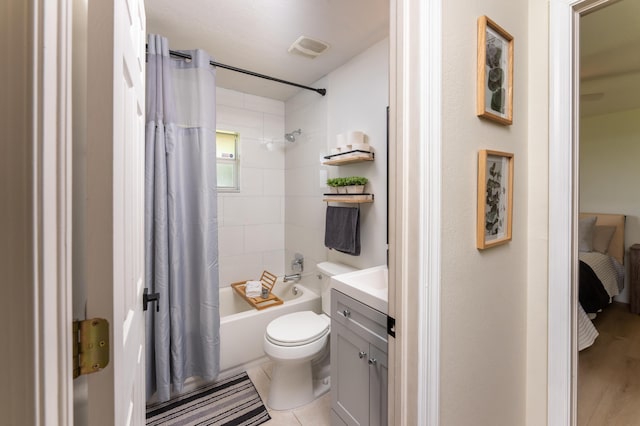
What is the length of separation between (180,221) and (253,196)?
3.77ft

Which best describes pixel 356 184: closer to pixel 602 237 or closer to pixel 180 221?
pixel 180 221

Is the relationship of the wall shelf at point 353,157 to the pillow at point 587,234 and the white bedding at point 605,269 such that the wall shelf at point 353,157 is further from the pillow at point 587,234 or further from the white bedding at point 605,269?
the pillow at point 587,234

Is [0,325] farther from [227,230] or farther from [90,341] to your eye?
[227,230]

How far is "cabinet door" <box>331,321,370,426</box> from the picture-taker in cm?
128

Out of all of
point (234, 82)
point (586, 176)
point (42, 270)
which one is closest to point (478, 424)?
point (42, 270)

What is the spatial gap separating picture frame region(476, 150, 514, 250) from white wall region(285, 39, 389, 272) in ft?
2.76

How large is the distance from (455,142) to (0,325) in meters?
1.06

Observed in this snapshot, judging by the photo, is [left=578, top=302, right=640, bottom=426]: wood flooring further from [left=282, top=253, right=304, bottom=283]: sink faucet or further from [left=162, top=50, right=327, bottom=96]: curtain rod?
[left=162, top=50, right=327, bottom=96]: curtain rod

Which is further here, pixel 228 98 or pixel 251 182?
pixel 251 182

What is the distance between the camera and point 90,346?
0.46m

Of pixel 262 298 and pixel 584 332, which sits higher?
pixel 262 298

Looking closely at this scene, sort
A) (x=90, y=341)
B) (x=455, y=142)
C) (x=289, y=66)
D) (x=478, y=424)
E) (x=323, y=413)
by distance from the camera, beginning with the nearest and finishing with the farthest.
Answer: (x=90, y=341)
(x=455, y=142)
(x=478, y=424)
(x=323, y=413)
(x=289, y=66)

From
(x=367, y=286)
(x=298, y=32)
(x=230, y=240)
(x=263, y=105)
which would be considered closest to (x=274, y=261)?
(x=230, y=240)

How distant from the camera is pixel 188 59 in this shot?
6.16 feet
